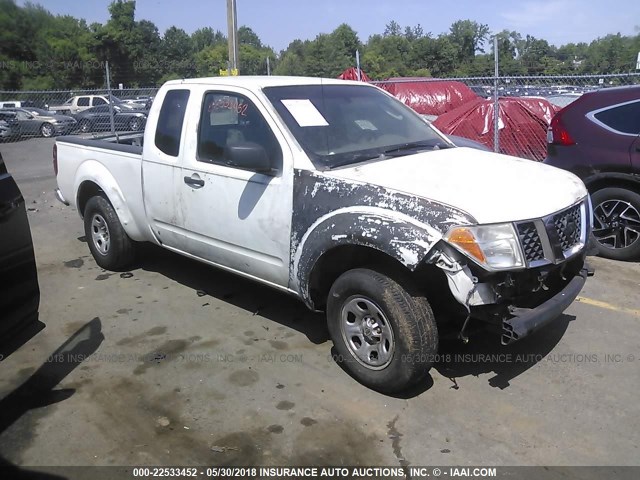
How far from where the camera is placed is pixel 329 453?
3.12 metres

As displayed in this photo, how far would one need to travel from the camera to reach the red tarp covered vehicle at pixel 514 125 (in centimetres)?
1081

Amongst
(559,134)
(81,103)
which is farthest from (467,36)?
(559,134)

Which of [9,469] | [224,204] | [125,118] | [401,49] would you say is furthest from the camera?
[401,49]

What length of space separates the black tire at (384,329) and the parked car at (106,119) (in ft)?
52.1

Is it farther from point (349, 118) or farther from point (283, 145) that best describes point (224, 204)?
point (349, 118)

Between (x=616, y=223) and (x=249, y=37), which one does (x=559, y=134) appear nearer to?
(x=616, y=223)

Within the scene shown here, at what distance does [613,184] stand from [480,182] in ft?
10.5

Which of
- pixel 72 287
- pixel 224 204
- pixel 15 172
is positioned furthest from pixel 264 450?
pixel 15 172

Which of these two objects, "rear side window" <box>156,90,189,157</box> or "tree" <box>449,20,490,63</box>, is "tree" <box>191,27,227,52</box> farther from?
"rear side window" <box>156,90,189,157</box>

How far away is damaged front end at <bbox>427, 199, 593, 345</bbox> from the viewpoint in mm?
3158

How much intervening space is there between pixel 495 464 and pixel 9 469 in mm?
2525

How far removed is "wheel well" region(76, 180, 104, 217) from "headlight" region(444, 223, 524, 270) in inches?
161

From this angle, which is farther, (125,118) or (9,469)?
(125,118)

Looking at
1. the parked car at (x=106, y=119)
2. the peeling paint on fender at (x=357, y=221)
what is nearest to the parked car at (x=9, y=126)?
the parked car at (x=106, y=119)
